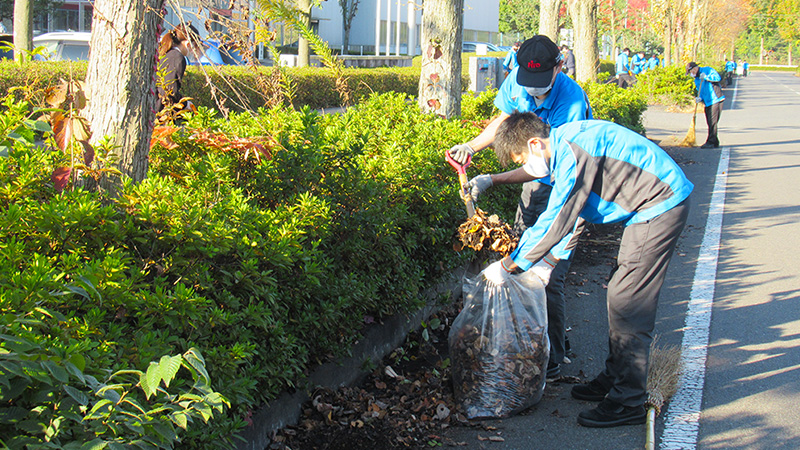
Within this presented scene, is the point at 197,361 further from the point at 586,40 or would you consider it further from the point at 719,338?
the point at 586,40

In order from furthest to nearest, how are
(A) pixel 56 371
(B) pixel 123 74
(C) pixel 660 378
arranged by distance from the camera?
(C) pixel 660 378
(B) pixel 123 74
(A) pixel 56 371

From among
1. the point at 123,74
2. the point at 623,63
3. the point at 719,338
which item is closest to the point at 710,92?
the point at 719,338

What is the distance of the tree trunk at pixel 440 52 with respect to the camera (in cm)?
757

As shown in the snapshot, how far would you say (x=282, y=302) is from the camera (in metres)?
3.22

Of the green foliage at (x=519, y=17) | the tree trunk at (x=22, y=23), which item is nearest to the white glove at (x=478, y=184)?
the tree trunk at (x=22, y=23)

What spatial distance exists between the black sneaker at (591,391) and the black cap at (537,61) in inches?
73.8

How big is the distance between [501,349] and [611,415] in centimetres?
67

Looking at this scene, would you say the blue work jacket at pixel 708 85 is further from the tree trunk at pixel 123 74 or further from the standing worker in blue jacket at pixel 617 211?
the tree trunk at pixel 123 74

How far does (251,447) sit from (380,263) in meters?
1.42

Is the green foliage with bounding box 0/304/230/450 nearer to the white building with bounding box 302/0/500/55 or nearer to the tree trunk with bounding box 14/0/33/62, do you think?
the tree trunk with bounding box 14/0/33/62

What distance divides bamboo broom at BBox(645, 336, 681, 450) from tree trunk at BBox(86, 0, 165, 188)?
9.69ft

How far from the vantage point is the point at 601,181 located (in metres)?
3.58

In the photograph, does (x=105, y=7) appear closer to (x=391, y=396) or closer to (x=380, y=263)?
(x=380, y=263)

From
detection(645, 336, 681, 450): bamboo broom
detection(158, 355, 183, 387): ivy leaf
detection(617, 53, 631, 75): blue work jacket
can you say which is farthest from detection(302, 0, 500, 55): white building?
detection(158, 355, 183, 387): ivy leaf
